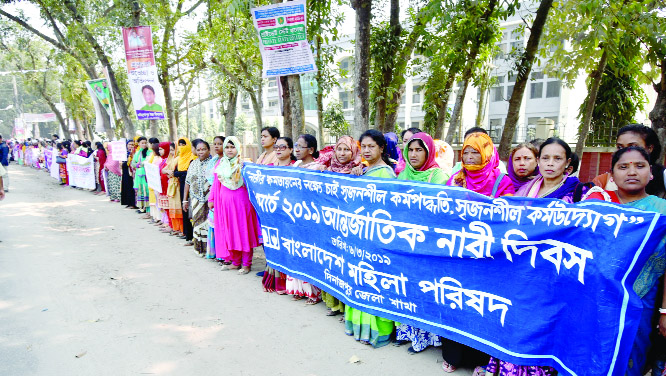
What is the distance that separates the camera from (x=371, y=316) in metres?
3.37

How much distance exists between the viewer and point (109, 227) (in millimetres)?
7984

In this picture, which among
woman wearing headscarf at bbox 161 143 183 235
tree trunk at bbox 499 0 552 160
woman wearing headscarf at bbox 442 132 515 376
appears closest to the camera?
woman wearing headscarf at bbox 442 132 515 376

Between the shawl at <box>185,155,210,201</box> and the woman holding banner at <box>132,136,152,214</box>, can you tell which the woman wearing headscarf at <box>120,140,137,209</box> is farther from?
the shawl at <box>185,155,210,201</box>

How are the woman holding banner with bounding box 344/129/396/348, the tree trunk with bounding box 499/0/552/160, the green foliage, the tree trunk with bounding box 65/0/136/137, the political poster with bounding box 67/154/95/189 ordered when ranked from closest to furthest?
the woman holding banner with bounding box 344/129/396/348 < the tree trunk with bounding box 499/0/552/160 < the tree trunk with bounding box 65/0/136/137 < the political poster with bounding box 67/154/95/189 < the green foliage

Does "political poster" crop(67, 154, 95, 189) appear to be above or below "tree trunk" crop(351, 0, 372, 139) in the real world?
below

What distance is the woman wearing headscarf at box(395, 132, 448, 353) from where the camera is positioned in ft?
10.6

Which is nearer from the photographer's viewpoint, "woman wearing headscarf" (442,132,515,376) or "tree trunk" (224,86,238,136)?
"woman wearing headscarf" (442,132,515,376)

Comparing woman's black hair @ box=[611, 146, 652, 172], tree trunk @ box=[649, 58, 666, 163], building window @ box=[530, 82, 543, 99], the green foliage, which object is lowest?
woman's black hair @ box=[611, 146, 652, 172]

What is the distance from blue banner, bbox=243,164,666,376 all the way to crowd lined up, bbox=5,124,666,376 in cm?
20

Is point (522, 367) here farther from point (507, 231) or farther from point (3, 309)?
point (3, 309)

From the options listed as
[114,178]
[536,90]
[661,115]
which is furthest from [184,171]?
[536,90]

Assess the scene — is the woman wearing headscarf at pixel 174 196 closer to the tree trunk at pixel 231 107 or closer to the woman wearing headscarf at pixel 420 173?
the woman wearing headscarf at pixel 420 173

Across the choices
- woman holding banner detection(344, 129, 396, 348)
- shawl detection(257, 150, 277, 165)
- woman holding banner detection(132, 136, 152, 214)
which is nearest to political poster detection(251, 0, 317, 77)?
shawl detection(257, 150, 277, 165)

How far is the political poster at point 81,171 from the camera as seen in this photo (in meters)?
13.2
